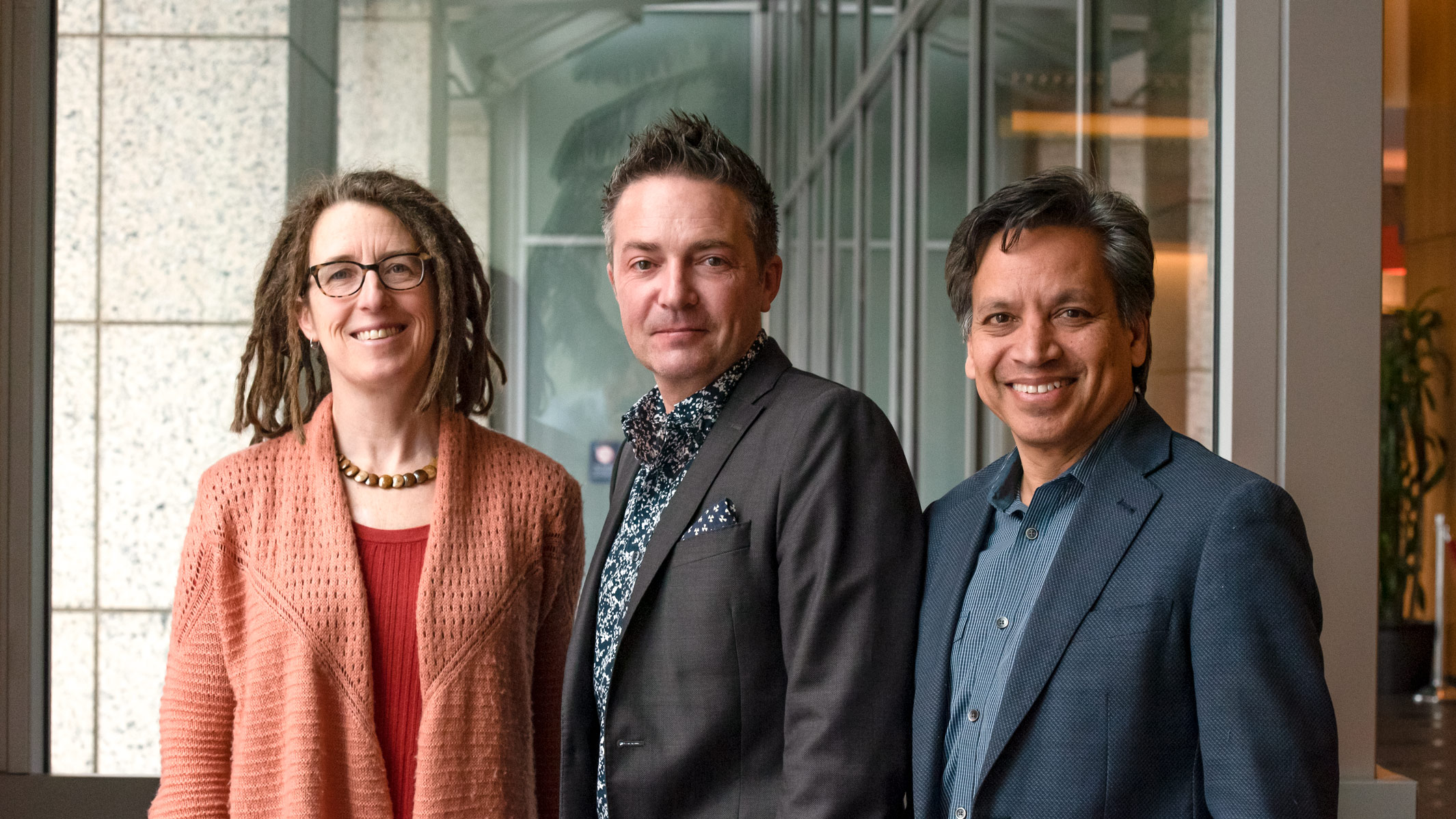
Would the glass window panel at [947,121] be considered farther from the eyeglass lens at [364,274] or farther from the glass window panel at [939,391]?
the eyeglass lens at [364,274]

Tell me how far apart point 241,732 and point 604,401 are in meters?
3.90

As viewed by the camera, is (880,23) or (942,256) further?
(880,23)

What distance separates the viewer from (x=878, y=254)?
5.11 meters

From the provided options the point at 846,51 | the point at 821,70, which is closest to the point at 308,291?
the point at 846,51

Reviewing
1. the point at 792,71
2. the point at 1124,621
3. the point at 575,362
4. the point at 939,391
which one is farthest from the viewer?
the point at 792,71

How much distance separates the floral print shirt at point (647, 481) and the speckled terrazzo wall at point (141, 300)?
239cm

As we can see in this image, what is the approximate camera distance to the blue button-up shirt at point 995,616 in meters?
1.57

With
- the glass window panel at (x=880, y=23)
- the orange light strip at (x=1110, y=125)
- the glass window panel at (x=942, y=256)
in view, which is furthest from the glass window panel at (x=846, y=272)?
the orange light strip at (x=1110, y=125)

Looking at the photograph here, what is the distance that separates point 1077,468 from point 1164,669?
12.6 inches

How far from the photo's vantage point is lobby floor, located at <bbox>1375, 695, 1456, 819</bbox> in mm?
1916

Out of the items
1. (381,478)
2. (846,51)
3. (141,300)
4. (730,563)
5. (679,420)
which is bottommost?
(730,563)

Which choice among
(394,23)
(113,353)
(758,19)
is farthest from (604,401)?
(758,19)

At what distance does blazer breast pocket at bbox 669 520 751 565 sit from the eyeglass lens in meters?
0.69

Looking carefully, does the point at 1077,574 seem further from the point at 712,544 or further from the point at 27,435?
the point at 27,435
